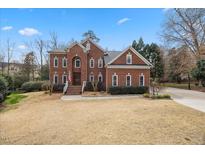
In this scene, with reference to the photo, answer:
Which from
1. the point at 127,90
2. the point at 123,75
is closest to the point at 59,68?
the point at 123,75

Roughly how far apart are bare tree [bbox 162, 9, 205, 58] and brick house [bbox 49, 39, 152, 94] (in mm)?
6177

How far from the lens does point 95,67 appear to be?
17547 mm

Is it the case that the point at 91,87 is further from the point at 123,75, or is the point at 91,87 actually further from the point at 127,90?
the point at 127,90

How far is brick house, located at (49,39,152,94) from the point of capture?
50.0 feet

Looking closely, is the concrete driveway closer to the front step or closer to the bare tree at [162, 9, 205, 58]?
the bare tree at [162, 9, 205, 58]

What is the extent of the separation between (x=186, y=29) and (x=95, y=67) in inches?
379

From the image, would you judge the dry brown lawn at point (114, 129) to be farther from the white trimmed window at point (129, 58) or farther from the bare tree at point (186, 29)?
the bare tree at point (186, 29)

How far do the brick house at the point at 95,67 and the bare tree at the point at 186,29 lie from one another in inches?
243

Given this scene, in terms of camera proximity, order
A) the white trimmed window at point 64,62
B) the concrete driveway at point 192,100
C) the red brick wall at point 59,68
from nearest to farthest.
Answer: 1. the concrete driveway at point 192,100
2. the red brick wall at point 59,68
3. the white trimmed window at point 64,62

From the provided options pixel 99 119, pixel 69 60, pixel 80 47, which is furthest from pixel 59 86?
pixel 99 119

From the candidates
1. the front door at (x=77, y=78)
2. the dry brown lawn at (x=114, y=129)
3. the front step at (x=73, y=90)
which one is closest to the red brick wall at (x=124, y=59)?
the front step at (x=73, y=90)

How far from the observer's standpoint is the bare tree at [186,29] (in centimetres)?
1788

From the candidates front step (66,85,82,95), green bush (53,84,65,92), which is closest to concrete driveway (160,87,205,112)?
front step (66,85,82,95)
